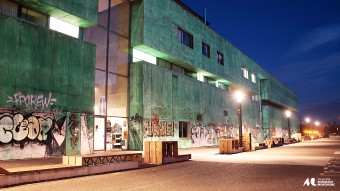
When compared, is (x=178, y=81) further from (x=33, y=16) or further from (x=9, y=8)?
A: (x=9, y=8)

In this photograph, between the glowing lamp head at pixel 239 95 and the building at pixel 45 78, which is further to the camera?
the glowing lamp head at pixel 239 95

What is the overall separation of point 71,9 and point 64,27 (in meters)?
1.32

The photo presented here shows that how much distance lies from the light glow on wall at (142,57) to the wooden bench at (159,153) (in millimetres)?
10905

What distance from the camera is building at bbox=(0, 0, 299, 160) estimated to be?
49.6 ft

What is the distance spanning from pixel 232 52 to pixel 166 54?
708 inches

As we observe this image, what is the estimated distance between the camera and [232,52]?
41.3 m

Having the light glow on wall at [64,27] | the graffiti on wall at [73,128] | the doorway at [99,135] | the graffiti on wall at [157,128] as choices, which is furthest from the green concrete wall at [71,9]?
the graffiti on wall at [157,128]

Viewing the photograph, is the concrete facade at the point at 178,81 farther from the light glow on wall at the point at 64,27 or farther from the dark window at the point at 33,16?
the dark window at the point at 33,16

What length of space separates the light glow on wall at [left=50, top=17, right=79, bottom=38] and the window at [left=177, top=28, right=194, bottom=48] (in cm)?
1154

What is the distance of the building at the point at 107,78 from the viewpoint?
595 inches

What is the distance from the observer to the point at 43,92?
52.4ft

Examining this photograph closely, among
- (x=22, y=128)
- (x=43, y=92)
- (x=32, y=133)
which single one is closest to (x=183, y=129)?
(x=43, y=92)

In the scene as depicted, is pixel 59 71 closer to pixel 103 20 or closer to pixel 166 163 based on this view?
pixel 103 20

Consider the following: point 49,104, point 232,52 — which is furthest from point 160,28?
point 232,52
